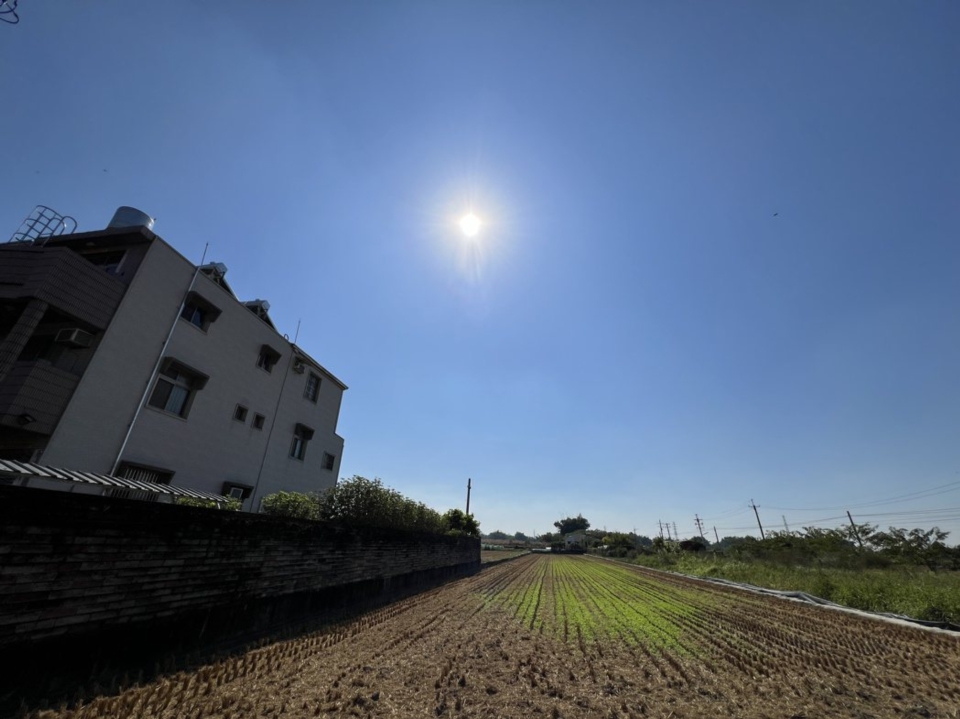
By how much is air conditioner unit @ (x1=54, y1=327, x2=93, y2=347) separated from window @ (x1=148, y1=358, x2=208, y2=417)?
206 cm

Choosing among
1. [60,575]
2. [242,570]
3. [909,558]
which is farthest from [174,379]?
[909,558]

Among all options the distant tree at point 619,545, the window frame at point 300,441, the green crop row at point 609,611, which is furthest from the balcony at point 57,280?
the distant tree at point 619,545

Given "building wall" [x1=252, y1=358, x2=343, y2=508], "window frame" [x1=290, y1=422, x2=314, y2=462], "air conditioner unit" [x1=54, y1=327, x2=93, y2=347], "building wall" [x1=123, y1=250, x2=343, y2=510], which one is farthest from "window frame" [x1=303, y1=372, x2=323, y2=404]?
"air conditioner unit" [x1=54, y1=327, x2=93, y2=347]

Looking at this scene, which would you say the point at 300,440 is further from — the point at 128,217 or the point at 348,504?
the point at 128,217

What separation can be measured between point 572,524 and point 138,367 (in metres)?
134

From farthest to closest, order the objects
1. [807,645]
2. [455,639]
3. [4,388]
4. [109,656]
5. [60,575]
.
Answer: [4,388] → [807,645] → [455,639] → [109,656] → [60,575]

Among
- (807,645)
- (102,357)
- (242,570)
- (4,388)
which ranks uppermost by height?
(102,357)

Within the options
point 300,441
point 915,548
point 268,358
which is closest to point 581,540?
point 915,548

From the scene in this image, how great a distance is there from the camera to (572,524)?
125688mm

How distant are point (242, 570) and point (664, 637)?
911cm

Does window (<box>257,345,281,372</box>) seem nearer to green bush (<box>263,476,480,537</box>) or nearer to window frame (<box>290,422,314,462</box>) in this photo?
window frame (<box>290,422,314,462</box>)

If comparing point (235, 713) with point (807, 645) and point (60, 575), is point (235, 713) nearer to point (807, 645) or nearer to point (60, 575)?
point (60, 575)

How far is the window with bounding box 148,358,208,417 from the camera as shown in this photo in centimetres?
1291

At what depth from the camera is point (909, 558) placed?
25.9m
